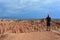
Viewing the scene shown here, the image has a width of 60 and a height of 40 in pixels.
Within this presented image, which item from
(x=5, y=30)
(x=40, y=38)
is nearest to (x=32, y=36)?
(x=40, y=38)

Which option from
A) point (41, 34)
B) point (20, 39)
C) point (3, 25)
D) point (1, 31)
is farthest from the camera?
point (3, 25)

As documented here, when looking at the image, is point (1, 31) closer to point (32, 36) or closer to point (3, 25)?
point (3, 25)

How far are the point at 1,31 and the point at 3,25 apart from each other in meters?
1.80

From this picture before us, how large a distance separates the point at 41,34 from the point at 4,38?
10.3 feet

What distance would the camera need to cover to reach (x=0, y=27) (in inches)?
878

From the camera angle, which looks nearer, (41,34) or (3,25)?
(41,34)

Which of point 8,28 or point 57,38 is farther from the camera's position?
point 8,28

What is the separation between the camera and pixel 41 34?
17.8 meters

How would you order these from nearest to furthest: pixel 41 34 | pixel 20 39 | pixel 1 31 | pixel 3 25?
pixel 20 39
pixel 41 34
pixel 1 31
pixel 3 25

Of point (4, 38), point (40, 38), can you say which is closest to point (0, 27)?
point (4, 38)

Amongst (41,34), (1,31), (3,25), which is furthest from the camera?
(3,25)

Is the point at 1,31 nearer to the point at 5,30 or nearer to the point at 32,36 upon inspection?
the point at 5,30

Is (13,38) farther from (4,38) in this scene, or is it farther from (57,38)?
(57,38)

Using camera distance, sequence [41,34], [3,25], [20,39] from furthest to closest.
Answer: [3,25], [41,34], [20,39]
